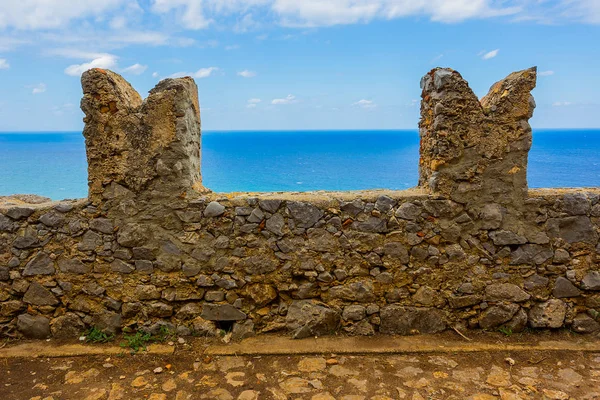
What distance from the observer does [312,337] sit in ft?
15.1

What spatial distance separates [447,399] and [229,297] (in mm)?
2188

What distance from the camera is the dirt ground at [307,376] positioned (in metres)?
3.76

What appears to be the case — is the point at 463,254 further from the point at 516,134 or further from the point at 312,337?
the point at 312,337

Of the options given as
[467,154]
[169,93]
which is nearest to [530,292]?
[467,154]

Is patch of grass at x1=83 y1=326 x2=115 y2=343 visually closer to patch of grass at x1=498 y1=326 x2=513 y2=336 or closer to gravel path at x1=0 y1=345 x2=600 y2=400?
gravel path at x1=0 y1=345 x2=600 y2=400

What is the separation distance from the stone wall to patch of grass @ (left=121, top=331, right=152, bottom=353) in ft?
0.32

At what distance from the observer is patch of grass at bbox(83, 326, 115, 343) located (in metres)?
4.55

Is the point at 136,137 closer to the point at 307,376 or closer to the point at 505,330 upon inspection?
the point at 307,376

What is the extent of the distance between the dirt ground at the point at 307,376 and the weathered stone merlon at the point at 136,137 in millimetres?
1595

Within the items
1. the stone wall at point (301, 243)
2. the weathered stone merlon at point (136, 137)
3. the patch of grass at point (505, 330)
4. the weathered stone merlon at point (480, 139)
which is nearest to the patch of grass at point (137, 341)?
the stone wall at point (301, 243)

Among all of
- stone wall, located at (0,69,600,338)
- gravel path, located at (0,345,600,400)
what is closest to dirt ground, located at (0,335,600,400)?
gravel path, located at (0,345,600,400)

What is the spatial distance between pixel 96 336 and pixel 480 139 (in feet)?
13.9

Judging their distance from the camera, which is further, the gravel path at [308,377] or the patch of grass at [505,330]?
the patch of grass at [505,330]

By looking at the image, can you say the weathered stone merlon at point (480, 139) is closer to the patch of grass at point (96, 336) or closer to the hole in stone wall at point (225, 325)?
the hole in stone wall at point (225, 325)
